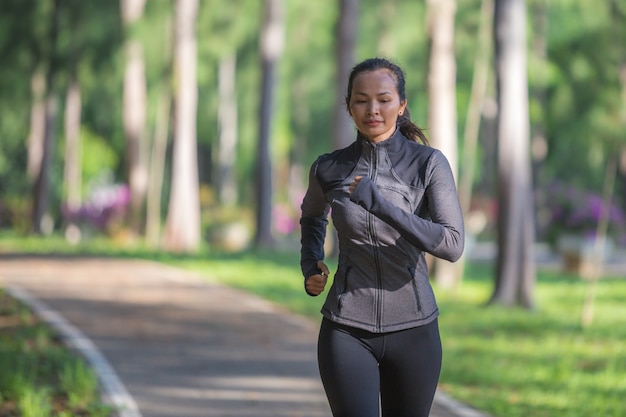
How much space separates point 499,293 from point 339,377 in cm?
1278

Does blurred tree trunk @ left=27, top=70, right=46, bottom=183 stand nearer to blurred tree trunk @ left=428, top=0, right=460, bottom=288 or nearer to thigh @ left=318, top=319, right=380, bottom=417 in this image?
blurred tree trunk @ left=428, top=0, right=460, bottom=288

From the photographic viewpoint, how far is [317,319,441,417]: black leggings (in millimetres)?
4539

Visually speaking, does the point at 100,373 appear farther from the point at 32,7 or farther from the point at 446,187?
the point at 32,7

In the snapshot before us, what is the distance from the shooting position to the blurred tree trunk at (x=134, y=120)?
35969mm

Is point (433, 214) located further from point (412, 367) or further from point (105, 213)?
point (105, 213)

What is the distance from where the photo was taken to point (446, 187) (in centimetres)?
454

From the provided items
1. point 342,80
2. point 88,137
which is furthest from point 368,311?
point 88,137

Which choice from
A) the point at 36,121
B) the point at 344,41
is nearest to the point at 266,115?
the point at 344,41

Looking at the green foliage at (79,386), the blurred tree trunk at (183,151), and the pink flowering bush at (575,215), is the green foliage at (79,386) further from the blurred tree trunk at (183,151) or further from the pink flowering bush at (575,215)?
the blurred tree trunk at (183,151)

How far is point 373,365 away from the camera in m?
4.59

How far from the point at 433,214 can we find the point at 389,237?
0.18 m

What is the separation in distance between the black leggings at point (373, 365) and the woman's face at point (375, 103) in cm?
72

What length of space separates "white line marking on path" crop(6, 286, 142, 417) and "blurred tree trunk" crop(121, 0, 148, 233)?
18527mm

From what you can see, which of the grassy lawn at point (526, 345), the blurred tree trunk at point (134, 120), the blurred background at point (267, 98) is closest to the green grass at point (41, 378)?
the grassy lawn at point (526, 345)
